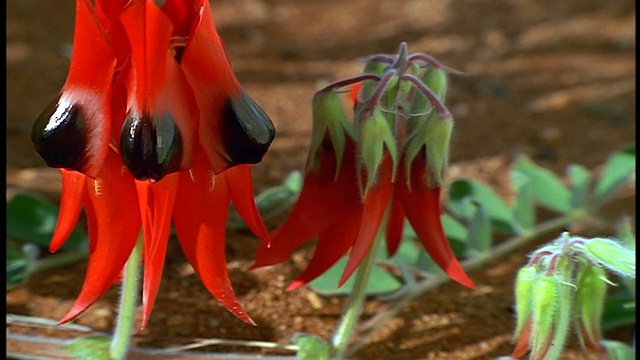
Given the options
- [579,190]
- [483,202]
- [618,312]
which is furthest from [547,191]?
[618,312]

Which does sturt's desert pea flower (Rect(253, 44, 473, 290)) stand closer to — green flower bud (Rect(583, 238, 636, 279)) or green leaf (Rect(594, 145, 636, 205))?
green flower bud (Rect(583, 238, 636, 279))

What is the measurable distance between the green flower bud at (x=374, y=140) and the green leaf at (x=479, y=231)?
17.0 inches

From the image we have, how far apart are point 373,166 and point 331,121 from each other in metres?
0.08

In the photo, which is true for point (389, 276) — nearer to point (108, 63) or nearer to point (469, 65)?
point (108, 63)

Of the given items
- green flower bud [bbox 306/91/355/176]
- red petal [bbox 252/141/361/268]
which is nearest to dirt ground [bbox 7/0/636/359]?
red petal [bbox 252/141/361/268]

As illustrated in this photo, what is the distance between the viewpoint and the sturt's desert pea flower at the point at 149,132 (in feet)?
3.25

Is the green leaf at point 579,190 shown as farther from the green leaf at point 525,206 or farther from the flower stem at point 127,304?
the flower stem at point 127,304

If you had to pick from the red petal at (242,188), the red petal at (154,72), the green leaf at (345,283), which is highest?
the red petal at (154,72)

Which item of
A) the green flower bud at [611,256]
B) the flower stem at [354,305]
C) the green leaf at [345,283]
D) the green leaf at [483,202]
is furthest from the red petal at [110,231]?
the green leaf at [483,202]

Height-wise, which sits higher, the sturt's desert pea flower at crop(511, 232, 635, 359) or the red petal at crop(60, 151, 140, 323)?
the red petal at crop(60, 151, 140, 323)

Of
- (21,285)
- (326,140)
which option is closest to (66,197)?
(326,140)

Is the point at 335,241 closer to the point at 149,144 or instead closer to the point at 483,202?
the point at 149,144

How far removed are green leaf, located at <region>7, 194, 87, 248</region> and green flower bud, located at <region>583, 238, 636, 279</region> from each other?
34.1 inches

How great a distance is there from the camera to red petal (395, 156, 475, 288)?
121 centimetres
